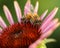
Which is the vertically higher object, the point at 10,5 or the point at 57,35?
the point at 10,5

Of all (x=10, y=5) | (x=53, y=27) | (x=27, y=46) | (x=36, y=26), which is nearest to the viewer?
(x=53, y=27)

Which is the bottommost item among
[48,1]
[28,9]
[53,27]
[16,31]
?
[53,27]

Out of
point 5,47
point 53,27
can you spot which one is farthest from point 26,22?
point 53,27

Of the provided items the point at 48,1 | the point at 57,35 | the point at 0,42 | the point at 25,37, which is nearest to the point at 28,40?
the point at 25,37

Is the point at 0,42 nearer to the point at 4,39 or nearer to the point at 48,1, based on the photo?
the point at 4,39

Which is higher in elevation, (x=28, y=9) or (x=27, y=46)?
(x=28, y=9)

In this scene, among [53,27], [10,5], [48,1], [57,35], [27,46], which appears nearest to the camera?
[53,27]

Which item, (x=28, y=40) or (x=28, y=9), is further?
(x=28, y=9)

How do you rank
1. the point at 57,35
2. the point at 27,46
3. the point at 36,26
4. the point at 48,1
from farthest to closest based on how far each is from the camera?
the point at 48,1, the point at 57,35, the point at 36,26, the point at 27,46

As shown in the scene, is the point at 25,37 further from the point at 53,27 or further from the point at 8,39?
the point at 53,27
